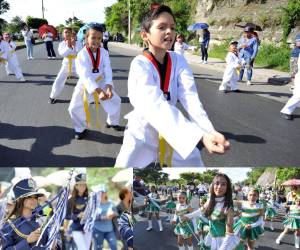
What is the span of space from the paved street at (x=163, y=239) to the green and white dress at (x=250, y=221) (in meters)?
0.06

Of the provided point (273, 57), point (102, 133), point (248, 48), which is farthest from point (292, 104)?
point (273, 57)

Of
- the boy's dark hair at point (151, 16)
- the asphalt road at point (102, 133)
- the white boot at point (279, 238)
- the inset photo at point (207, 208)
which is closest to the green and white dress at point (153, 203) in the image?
the inset photo at point (207, 208)

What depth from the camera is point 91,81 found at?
4.74 metres

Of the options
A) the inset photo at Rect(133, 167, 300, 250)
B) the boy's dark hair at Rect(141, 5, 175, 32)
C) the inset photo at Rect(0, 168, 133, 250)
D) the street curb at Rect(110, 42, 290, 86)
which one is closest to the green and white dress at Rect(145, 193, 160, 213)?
the inset photo at Rect(133, 167, 300, 250)

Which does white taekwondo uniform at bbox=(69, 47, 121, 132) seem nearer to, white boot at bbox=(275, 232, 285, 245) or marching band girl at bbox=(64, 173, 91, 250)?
marching band girl at bbox=(64, 173, 91, 250)

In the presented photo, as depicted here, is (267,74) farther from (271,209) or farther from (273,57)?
(271,209)

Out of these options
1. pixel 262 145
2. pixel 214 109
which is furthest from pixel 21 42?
pixel 262 145

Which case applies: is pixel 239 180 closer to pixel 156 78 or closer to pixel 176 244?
pixel 176 244

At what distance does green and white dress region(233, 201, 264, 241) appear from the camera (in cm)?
266

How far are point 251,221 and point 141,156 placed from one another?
2.61ft

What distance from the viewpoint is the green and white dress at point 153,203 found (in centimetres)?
261

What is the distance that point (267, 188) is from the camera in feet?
8.93

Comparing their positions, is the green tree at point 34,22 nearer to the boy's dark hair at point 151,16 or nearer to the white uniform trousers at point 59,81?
the white uniform trousers at point 59,81

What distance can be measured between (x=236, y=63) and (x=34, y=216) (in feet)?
23.3
